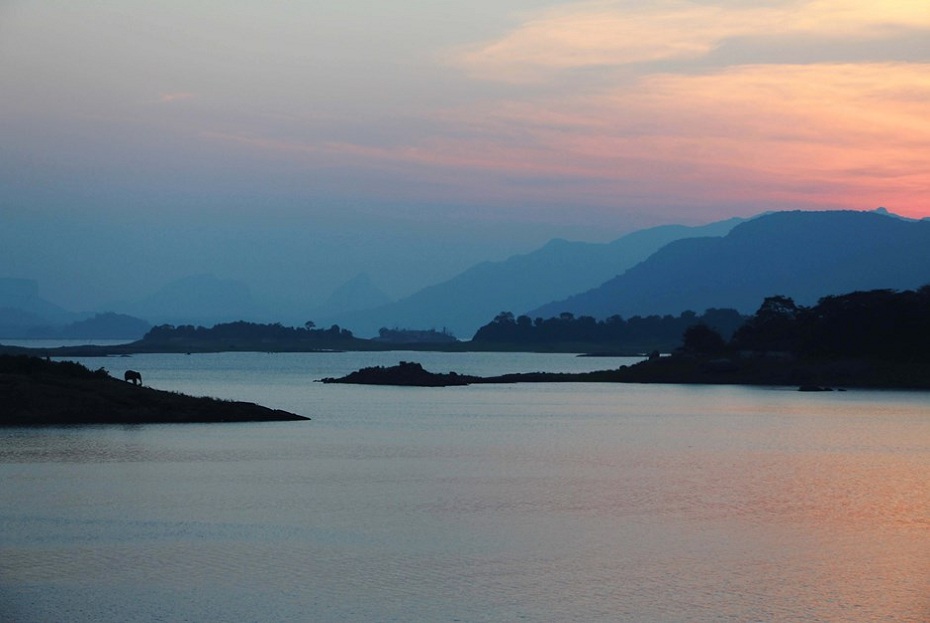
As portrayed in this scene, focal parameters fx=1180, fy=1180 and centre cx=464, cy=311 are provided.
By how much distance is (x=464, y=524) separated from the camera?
111 ft

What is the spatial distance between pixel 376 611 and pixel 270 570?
4649mm

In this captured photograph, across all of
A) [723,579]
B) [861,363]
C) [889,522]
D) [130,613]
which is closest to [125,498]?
[130,613]

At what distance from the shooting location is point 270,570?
27.2 m

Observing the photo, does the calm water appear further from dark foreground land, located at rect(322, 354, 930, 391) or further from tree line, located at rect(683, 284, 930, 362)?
tree line, located at rect(683, 284, 930, 362)

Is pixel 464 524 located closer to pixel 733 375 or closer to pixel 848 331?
pixel 848 331

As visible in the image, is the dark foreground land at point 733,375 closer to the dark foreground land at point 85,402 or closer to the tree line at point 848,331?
the tree line at point 848,331

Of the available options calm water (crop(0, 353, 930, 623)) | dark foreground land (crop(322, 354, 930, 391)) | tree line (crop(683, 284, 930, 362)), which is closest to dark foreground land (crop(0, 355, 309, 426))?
calm water (crop(0, 353, 930, 623))

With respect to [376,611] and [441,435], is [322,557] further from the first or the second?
[441,435]

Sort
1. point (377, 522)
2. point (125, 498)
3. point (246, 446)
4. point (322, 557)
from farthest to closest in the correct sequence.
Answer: point (246, 446) → point (125, 498) → point (377, 522) → point (322, 557)

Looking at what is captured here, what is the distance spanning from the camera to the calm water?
24266mm

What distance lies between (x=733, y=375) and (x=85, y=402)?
249ft

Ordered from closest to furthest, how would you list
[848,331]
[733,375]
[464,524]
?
[464,524] < [848,331] < [733,375]

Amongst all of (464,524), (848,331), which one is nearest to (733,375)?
(848,331)

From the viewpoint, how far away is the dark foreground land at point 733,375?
11300 centimetres
